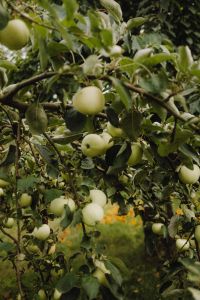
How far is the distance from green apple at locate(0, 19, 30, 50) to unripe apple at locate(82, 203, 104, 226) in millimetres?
417

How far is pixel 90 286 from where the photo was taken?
0.96 metres

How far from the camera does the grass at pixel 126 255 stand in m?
3.81

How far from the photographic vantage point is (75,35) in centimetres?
91

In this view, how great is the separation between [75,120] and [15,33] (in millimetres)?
278

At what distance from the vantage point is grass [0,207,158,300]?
381cm

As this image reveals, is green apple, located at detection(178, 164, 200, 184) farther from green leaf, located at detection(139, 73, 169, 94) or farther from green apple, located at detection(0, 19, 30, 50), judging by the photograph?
green apple, located at detection(0, 19, 30, 50)

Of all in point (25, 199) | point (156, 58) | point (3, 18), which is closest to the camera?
point (3, 18)

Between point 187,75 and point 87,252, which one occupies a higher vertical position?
point 187,75

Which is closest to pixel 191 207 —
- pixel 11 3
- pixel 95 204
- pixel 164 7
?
pixel 95 204

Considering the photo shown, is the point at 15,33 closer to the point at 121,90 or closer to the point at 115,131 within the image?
the point at 121,90

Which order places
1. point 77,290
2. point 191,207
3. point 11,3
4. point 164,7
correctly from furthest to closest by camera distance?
point 164,7, point 191,207, point 77,290, point 11,3

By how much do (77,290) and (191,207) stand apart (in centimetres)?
54

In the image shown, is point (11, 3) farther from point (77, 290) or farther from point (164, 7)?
point (164, 7)

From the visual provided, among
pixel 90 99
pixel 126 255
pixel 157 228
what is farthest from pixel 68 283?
pixel 126 255
